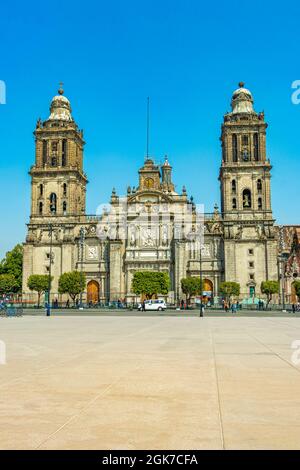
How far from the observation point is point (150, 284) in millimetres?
65438

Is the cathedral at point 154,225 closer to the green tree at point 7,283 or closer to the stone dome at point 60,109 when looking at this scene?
the stone dome at point 60,109

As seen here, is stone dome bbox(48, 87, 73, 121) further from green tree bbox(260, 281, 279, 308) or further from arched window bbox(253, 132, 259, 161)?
green tree bbox(260, 281, 279, 308)

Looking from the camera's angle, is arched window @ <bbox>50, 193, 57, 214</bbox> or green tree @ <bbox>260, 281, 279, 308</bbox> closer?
green tree @ <bbox>260, 281, 279, 308</bbox>

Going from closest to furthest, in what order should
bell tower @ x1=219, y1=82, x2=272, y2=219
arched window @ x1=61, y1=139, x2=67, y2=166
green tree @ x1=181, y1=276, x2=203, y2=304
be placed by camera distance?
green tree @ x1=181, y1=276, x2=203, y2=304
bell tower @ x1=219, y1=82, x2=272, y2=219
arched window @ x1=61, y1=139, x2=67, y2=166

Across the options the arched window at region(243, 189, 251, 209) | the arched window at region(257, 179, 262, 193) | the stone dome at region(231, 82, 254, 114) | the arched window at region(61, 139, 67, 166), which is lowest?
the arched window at region(243, 189, 251, 209)

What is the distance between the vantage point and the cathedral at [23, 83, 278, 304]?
7106 cm

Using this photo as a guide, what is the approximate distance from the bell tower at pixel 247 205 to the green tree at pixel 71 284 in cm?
2031

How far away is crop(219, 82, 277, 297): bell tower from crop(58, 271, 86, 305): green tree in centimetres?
2031

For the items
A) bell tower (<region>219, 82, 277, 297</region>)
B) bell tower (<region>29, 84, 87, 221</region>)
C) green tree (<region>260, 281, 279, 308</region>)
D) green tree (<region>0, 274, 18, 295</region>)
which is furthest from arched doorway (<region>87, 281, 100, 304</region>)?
green tree (<region>260, 281, 279, 308</region>)

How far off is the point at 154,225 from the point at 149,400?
2658 inches

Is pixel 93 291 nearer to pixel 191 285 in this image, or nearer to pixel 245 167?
pixel 191 285

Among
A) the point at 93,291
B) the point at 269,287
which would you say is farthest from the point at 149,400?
the point at 93,291

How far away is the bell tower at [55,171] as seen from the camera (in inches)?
2938

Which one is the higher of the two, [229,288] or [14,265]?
[14,265]
